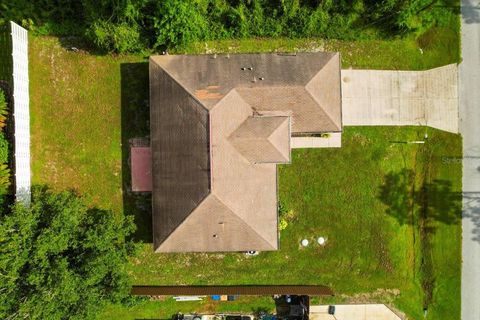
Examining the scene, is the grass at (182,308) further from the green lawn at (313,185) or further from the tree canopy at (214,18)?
the tree canopy at (214,18)

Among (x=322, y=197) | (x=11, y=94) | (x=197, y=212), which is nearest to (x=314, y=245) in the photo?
(x=322, y=197)

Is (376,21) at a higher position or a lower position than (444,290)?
higher

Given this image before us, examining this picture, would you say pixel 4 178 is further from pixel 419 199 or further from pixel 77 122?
pixel 419 199

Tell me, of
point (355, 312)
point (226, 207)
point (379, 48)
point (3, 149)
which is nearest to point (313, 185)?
point (226, 207)

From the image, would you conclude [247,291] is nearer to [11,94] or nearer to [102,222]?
[102,222]

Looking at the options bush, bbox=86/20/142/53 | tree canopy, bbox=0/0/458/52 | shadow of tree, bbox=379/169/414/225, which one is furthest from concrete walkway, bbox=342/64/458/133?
bush, bbox=86/20/142/53

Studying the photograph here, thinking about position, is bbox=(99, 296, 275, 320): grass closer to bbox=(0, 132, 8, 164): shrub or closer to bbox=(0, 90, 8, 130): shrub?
bbox=(0, 132, 8, 164): shrub
